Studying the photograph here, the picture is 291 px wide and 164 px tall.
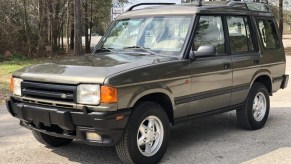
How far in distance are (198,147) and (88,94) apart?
209 cm

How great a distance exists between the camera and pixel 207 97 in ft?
19.2

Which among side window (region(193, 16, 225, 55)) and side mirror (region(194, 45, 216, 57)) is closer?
side mirror (region(194, 45, 216, 57))

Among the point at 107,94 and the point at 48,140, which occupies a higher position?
the point at 107,94

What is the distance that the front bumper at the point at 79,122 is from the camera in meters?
4.55

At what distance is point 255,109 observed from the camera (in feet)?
23.3

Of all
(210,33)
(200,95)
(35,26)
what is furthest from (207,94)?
(35,26)

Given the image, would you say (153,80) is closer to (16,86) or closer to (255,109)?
(16,86)

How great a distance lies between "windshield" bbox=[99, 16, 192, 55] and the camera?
570 centimetres

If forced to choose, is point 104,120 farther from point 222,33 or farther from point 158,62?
point 222,33

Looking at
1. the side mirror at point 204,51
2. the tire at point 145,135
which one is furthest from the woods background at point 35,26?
the tire at point 145,135

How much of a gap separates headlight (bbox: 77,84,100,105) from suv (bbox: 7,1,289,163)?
11 millimetres

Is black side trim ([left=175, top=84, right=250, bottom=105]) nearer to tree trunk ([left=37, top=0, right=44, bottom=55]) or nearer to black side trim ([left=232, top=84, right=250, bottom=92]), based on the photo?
black side trim ([left=232, top=84, right=250, bottom=92])

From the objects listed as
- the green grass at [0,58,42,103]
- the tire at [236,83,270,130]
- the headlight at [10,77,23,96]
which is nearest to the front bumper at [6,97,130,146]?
the headlight at [10,77,23,96]

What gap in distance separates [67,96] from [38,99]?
48cm
